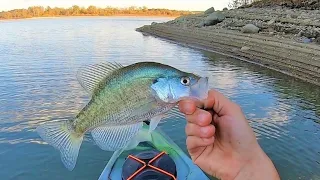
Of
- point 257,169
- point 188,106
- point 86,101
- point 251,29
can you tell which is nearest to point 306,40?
point 251,29

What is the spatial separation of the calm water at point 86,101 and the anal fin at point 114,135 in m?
6.41

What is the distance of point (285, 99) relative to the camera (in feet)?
47.7

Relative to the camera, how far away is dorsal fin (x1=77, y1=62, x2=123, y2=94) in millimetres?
2233

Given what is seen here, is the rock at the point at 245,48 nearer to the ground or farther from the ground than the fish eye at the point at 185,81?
nearer to the ground

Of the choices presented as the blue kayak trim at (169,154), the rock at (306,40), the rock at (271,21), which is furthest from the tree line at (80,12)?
the blue kayak trim at (169,154)

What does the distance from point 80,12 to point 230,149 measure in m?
112

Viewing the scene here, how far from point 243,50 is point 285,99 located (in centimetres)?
946

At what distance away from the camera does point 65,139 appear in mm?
2379

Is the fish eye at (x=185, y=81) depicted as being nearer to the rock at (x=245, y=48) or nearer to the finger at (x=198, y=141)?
the finger at (x=198, y=141)

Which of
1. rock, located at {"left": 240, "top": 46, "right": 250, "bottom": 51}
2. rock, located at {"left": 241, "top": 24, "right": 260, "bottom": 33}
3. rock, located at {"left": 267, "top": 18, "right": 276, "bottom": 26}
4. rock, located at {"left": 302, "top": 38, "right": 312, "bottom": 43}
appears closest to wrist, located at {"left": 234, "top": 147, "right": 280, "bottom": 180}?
rock, located at {"left": 302, "top": 38, "right": 312, "bottom": 43}

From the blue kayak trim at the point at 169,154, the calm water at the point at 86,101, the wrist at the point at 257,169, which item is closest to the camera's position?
the wrist at the point at 257,169

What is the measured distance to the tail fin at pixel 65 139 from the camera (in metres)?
2.34

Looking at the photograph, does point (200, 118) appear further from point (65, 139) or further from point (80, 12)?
point (80, 12)

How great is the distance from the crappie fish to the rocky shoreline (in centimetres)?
1507
